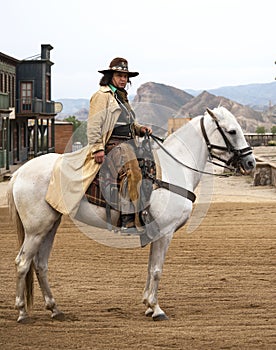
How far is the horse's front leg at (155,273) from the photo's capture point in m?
6.74

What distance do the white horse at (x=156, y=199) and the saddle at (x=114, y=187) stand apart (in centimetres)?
8

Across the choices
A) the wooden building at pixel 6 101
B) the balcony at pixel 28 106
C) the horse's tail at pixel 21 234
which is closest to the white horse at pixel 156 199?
the horse's tail at pixel 21 234

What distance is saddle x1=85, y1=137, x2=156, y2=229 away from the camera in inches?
260

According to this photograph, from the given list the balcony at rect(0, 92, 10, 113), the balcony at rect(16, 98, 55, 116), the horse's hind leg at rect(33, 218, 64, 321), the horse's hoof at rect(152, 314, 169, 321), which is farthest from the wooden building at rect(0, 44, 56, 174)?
the horse's hoof at rect(152, 314, 169, 321)

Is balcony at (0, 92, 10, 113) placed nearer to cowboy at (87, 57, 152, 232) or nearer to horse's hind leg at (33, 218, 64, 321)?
horse's hind leg at (33, 218, 64, 321)

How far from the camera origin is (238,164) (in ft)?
22.8

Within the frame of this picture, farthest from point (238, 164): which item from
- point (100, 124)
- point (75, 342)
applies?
point (75, 342)

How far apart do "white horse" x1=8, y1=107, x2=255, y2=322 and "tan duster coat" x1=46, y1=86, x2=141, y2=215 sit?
0.13m

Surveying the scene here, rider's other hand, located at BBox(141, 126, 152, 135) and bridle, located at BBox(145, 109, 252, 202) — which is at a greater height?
rider's other hand, located at BBox(141, 126, 152, 135)

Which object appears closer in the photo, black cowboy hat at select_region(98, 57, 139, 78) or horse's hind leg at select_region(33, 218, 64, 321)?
black cowboy hat at select_region(98, 57, 139, 78)

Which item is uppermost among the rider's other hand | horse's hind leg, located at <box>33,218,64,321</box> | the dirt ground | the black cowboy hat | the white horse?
the black cowboy hat

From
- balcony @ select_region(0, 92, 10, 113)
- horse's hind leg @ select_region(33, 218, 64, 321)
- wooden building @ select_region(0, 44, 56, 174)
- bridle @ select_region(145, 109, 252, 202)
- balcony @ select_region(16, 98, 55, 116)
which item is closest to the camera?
bridle @ select_region(145, 109, 252, 202)

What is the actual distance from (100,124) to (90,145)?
0.23 metres

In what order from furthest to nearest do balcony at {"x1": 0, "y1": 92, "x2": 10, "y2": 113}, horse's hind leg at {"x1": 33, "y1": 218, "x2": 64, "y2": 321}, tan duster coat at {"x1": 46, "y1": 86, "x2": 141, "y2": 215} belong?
balcony at {"x1": 0, "y1": 92, "x2": 10, "y2": 113} → horse's hind leg at {"x1": 33, "y1": 218, "x2": 64, "y2": 321} → tan duster coat at {"x1": 46, "y1": 86, "x2": 141, "y2": 215}
